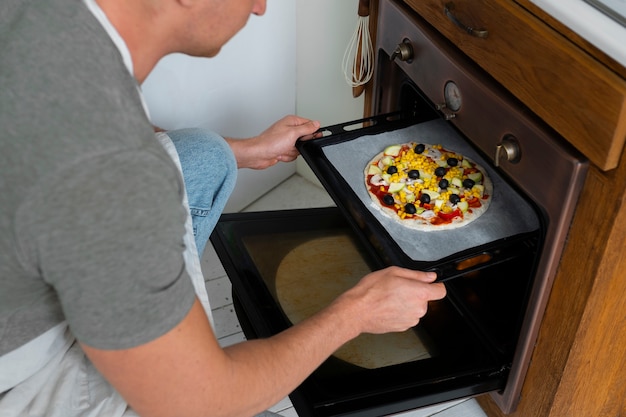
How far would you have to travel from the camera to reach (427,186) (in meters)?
1.29

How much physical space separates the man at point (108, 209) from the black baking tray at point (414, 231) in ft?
0.92

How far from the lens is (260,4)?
938 millimetres

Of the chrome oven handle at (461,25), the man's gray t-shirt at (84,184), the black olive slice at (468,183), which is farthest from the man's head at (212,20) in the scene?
the black olive slice at (468,183)

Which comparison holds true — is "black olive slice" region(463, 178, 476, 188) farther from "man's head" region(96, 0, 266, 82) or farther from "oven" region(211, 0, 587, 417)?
"man's head" region(96, 0, 266, 82)

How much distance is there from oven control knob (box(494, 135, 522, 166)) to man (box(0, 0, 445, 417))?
1.29 feet

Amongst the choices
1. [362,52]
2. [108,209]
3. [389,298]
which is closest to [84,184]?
[108,209]

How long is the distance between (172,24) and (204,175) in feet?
1.50

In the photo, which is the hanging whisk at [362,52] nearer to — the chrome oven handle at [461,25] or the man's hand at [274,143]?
the man's hand at [274,143]

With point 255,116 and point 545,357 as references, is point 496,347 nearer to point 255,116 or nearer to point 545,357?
point 545,357

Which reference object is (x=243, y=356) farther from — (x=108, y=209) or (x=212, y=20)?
(x=212, y=20)

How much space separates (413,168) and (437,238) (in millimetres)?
205

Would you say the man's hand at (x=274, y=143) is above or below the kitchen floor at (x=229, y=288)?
above

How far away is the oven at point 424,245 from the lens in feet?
3.48

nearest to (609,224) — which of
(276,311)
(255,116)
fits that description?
(276,311)
